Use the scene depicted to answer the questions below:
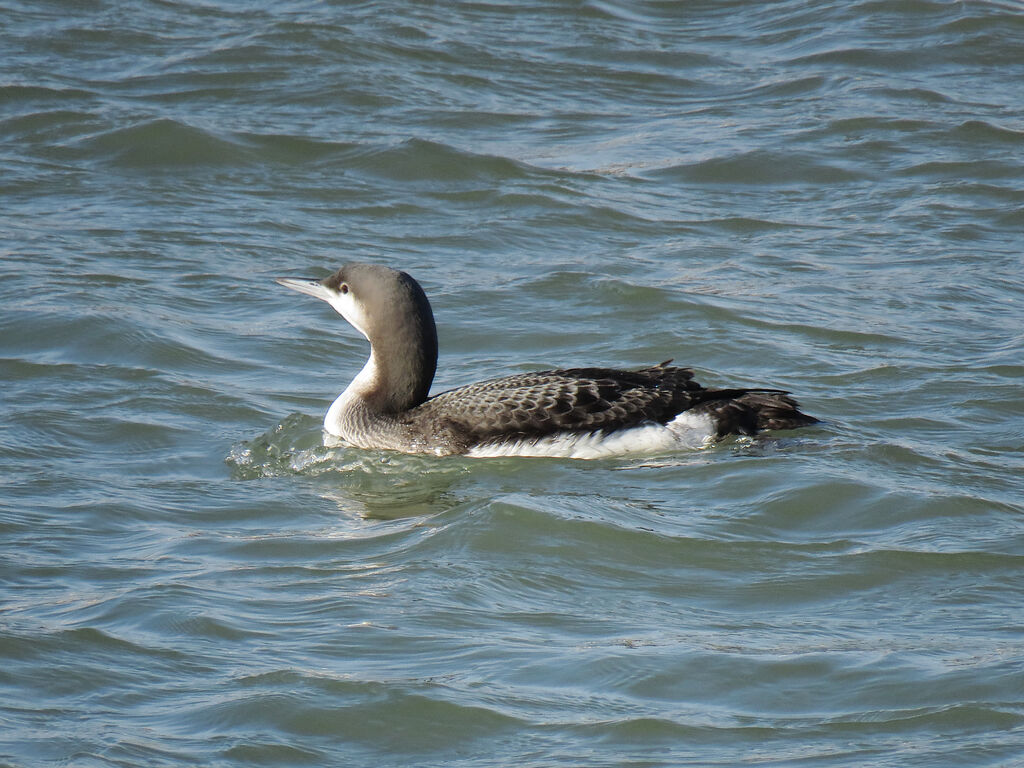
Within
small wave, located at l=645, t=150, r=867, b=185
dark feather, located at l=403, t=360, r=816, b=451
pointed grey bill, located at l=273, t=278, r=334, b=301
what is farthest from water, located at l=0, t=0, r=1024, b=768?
pointed grey bill, located at l=273, t=278, r=334, b=301

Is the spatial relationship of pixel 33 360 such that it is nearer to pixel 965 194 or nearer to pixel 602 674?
pixel 602 674

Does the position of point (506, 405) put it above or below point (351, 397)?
above

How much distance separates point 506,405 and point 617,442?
1.96ft

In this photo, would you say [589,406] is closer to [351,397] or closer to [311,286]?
[351,397]

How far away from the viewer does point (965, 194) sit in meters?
12.5

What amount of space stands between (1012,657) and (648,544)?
5.65ft

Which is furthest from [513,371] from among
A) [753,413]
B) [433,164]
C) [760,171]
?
[760,171]

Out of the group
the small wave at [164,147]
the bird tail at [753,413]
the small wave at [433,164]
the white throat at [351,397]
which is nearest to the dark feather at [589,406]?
the bird tail at [753,413]

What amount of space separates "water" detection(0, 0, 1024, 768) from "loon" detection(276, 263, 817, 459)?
0.42 feet

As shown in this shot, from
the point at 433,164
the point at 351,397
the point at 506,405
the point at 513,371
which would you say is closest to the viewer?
the point at 506,405

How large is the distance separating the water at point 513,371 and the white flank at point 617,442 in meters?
0.09

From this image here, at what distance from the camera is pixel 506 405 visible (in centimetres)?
777

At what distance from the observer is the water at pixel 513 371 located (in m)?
5.09

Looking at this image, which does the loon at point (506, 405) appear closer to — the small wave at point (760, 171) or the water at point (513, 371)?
the water at point (513, 371)
